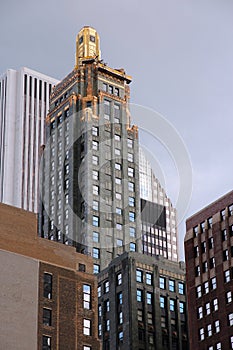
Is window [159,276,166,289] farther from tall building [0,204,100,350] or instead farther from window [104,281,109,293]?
tall building [0,204,100,350]

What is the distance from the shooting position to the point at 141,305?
179250mm

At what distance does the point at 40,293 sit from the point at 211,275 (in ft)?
135

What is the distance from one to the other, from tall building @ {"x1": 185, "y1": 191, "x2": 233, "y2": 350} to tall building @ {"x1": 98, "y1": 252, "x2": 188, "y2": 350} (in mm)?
18113

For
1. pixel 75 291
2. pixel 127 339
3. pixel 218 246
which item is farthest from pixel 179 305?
pixel 75 291

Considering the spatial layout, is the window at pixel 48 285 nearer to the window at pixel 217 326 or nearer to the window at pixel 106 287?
the window at pixel 217 326

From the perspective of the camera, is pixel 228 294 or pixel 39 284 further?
pixel 228 294

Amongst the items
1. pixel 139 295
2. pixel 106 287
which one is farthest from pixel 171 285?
pixel 106 287

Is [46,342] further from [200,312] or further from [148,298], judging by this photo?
[148,298]

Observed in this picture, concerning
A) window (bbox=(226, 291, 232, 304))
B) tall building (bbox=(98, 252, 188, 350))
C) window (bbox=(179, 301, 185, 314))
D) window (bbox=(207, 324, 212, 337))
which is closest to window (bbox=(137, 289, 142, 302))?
tall building (bbox=(98, 252, 188, 350))

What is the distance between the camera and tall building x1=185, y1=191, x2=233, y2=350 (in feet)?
499

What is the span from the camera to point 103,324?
181250mm

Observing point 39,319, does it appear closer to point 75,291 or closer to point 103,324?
point 75,291

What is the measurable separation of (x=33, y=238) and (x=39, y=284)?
6910 millimetres

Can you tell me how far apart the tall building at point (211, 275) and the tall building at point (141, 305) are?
18.1m
